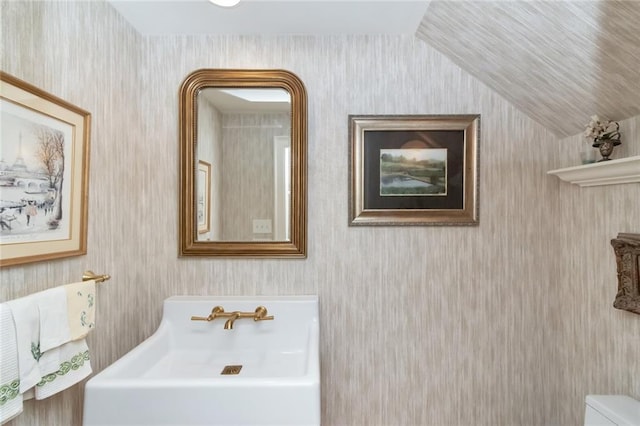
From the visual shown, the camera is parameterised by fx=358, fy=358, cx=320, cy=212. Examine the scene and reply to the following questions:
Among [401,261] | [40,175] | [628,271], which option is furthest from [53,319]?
[628,271]

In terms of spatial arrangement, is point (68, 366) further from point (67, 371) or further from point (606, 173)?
point (606, 173)

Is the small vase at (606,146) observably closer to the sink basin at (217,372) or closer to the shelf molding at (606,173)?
the shelf molding at (606,173)

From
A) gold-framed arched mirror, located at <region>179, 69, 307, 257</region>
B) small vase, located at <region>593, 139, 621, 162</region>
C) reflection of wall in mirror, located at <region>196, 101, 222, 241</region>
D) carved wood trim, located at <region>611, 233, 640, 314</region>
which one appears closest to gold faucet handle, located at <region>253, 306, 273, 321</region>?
gold-framed arched mirror, located at <region>179, 69, 307, 257</region>

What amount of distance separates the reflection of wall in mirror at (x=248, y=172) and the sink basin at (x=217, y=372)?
377 millimetres

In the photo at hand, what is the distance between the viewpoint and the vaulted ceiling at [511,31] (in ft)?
3.94

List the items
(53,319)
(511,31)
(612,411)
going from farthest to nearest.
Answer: (511,31)
(612,411)
(53,319)

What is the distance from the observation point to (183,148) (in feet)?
5.71

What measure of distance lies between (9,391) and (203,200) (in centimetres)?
102

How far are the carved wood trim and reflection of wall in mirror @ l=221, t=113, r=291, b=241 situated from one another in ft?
4.74

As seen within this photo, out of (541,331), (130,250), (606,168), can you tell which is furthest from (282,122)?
(541,331)

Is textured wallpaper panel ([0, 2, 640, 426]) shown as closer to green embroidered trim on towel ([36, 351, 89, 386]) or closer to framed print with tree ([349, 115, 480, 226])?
framed print with tree ([349, 115, 480, 226])

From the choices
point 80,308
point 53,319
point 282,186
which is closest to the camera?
point 53,319

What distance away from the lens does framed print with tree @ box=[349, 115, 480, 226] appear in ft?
5.75

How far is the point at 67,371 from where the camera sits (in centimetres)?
108
